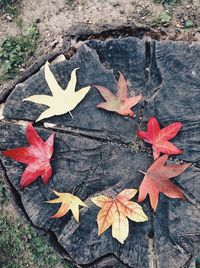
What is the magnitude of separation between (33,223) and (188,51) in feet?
3.87

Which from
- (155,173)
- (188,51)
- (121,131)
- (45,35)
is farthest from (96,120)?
(45,35)

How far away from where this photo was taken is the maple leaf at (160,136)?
7.21 ft

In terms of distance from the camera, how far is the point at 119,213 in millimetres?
2201

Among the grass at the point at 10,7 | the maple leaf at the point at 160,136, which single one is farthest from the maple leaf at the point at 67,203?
the grass at the point at 10,7

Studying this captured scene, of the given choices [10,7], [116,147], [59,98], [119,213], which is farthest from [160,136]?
[10,7]

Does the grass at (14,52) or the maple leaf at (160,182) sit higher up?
the grass at (14,52)

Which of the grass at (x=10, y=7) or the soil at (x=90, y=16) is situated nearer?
the soil at (x=90, y=16)

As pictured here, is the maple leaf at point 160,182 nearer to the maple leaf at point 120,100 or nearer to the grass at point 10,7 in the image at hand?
the maple leaf at point 120,100

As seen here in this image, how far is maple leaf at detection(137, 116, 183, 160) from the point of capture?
7.21ft

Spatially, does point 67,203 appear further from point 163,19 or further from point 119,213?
point 163,19

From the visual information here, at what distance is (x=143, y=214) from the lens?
2.17 m

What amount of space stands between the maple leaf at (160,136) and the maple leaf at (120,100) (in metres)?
0.12

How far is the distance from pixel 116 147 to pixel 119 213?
327 millimetres

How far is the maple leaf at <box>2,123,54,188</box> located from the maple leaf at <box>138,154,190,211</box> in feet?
1.58
